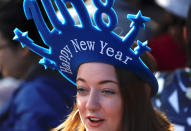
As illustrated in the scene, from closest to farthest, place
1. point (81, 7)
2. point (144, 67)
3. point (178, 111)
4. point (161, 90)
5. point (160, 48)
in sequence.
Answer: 1. point (81, 7)
2. point (144, 67)
3. point (178, 111)
4. point (161, 90)
5. point (160, 48)

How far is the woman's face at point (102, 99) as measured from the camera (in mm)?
1780

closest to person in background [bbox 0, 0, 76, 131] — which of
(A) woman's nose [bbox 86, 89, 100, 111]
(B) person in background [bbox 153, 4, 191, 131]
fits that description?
(B) person in background [bbox 153, 4, 191, 131]

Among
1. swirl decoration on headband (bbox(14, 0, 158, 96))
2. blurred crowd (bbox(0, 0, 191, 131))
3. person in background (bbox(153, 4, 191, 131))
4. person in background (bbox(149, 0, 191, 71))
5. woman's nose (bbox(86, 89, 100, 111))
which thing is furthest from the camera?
person in background (bbox(149, 0, 191, 71))

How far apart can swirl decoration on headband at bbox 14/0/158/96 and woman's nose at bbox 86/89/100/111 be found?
0.53 ft

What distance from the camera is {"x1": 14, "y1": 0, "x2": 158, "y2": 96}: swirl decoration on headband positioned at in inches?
64.1

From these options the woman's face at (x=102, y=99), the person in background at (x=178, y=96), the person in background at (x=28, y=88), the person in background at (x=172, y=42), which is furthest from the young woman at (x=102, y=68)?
the person in background at (x=172, y=42)

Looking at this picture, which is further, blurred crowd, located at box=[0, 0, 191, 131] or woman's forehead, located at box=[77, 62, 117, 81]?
blurred crowd, located at box=[0, 0, 191, 131]

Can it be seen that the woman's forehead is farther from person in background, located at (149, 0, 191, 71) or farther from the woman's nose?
person in background, located at (149, 0, 191, 71)

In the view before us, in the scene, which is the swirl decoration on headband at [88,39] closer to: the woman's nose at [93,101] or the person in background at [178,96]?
the woman's nose at [93,101]

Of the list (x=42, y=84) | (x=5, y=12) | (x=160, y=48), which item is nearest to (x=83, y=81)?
(x=42, y=84)

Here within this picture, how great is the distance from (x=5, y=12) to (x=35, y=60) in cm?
47

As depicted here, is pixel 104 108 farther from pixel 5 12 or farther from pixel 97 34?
pixel 5 12

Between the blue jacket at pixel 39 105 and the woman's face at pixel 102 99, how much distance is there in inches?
37.2

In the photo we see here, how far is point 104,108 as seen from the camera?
177 centimetres
